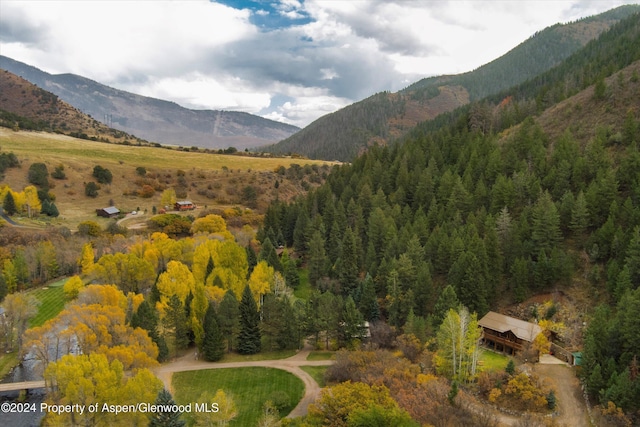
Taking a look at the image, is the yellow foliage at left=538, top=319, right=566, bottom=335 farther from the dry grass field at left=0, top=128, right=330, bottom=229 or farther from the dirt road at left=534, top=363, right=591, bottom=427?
the dry grass field at left=0, top=128, right=330, bottom=229

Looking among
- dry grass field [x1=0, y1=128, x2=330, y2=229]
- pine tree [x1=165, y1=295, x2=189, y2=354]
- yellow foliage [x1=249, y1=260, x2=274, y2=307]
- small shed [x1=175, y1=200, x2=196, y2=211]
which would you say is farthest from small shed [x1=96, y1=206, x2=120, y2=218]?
pine tree [x1=165, y1=295, x2=189, y2=354]

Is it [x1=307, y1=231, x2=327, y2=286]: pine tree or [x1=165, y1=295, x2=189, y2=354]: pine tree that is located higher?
[x1=307, y1=231, x2=327, y2=286]: pine tree

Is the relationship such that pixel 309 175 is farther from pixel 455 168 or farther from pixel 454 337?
pixel 454 337

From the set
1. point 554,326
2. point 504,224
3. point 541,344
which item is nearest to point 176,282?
point 541,344

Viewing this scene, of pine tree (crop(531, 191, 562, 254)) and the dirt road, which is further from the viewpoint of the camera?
pine tree (crop(531, 191, 562, 254))

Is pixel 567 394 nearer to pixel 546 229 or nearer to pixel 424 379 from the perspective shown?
pixel 424 379

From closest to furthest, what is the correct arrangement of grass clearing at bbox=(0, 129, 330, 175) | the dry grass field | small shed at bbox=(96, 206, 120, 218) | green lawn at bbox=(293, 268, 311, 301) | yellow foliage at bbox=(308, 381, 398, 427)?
1. yellow foliage at bbox=(308, 381, 398, 427)
2. green lawn at bbox=(293, 268, 311, 301)
3. small shed at bbox=(96, 206, 120, 218)
4. the dry grass field
5. grass clearing at bbox=(0, 129, 330, 175)
